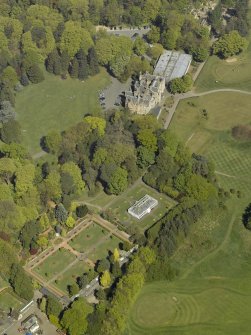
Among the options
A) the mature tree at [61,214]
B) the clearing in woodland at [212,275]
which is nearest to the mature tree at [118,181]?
the mature tree at [61,214]

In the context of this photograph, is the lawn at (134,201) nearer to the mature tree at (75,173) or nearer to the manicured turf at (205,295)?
the mature tree at (75,173)

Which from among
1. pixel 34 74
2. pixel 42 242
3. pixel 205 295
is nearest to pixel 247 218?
pixel 205 295

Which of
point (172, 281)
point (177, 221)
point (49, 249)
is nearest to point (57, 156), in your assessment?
point (49, 249)

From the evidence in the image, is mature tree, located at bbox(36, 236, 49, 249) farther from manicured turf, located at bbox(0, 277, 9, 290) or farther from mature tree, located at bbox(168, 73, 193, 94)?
mature tree, located at bbox(168, 73, 193, 94)

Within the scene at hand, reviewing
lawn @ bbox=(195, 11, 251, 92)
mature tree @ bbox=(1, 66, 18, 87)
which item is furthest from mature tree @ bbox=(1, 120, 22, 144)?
lawn @ bbox=(195, 11, 251, 92)

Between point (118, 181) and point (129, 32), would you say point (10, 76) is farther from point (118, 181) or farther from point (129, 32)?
point (118, 181)
